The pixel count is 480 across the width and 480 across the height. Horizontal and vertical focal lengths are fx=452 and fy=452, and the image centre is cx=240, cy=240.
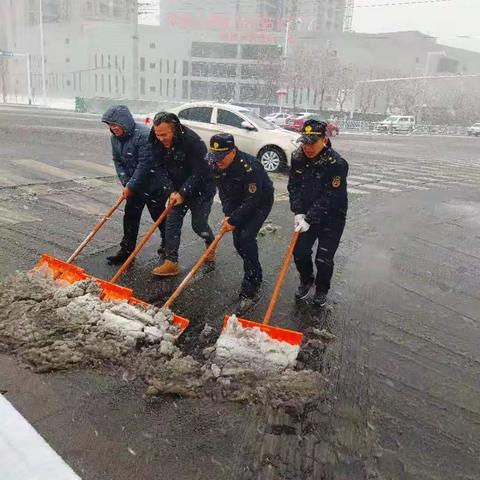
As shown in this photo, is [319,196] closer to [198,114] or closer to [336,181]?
[336,181]

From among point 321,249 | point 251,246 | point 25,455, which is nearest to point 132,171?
point 251,246

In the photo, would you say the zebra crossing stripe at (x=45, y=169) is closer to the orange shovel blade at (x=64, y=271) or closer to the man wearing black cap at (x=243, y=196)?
the orange shovel blade at (x=64, y=271)

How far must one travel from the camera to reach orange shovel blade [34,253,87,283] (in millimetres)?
3756

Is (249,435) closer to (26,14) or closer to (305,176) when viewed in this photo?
(305,176)

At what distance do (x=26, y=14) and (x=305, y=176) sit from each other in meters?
69.9

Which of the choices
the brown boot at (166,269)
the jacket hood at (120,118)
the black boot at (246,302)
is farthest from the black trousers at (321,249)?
the jacket hood at (120,118)

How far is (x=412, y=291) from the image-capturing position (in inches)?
186

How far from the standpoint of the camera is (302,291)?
4.27m

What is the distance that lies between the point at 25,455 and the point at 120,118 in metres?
2.98

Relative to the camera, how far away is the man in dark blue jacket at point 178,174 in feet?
13.1

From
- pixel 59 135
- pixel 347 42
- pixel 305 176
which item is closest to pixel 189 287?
pixel 305 176

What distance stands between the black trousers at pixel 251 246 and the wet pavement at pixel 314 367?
0.18 metres

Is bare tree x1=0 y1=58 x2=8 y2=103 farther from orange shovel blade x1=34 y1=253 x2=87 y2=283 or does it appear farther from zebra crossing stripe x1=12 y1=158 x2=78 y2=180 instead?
orange shovel blade x1=34 y1=253 x2=87 y2=283

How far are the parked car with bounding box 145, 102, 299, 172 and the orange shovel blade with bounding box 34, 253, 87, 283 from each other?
281 inches
